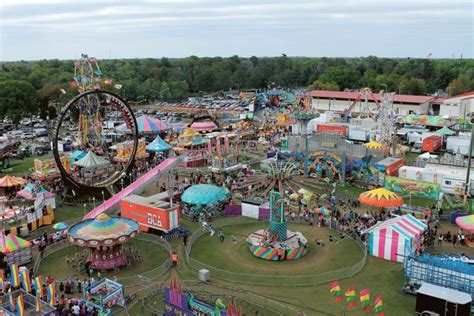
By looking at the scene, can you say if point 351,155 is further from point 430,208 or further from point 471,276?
point 471,276

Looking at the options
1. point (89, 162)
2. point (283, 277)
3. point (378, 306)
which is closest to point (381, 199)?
point (283, 277)

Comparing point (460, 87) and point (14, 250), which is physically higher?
point (460, 87)

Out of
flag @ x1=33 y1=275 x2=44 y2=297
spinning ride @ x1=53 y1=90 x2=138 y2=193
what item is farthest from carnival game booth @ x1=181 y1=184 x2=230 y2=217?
flag @ x1=33 y1=275 x2=44 y2=297

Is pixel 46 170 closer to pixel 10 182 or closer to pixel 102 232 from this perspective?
pixel 10 182

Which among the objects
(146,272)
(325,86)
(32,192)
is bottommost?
(146,272)

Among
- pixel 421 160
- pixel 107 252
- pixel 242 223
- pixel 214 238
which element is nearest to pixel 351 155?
pixel 421 160

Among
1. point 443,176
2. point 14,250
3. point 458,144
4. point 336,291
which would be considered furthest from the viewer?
point 458,144

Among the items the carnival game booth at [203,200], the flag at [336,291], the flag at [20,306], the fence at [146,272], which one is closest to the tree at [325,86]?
the carnival game booth at [203,200]
